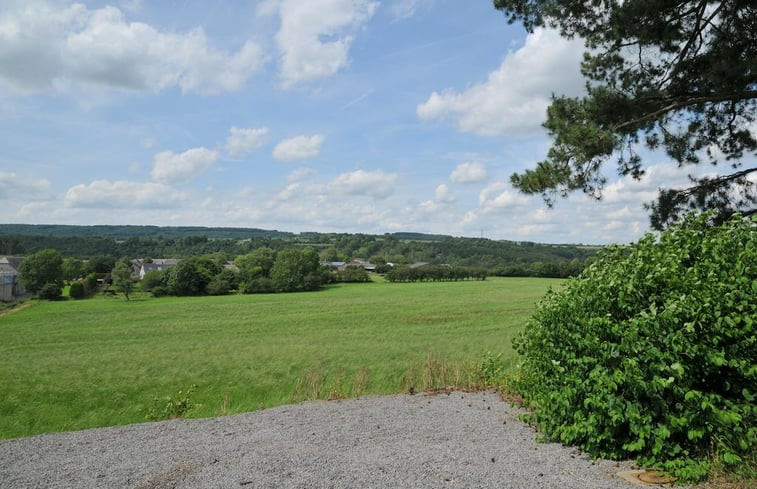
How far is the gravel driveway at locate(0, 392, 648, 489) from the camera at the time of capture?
4926 millimetres

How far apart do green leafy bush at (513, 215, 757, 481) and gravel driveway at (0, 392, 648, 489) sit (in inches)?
20.8

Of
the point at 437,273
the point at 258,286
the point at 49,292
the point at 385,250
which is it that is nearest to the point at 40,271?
the point at 49,292

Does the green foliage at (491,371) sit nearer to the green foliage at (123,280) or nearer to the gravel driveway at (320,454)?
the gravel driveway at (320,454)

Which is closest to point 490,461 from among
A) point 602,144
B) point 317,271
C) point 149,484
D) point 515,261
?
point 149,484

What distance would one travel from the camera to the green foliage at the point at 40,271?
72.9 meters

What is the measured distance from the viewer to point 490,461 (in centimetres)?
540

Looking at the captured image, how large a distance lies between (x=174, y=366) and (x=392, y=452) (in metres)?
23.9

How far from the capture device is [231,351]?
31203mm

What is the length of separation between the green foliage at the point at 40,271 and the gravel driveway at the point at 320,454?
78.1 meters

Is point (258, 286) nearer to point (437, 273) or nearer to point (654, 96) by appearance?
point (437, 273)

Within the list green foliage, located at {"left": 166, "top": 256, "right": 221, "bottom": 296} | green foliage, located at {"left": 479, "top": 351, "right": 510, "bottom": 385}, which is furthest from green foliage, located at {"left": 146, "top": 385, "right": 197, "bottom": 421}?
green foliage, located at {"left": 166, "top": 256, "right": 221, "bottom": 296}

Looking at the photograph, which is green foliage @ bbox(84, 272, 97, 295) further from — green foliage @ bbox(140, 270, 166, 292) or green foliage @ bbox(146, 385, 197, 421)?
green foliage @ bbox(146, 385, 197, 421)

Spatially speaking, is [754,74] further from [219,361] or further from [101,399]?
[219,361]

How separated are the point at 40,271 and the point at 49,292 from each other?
24.4 ft
